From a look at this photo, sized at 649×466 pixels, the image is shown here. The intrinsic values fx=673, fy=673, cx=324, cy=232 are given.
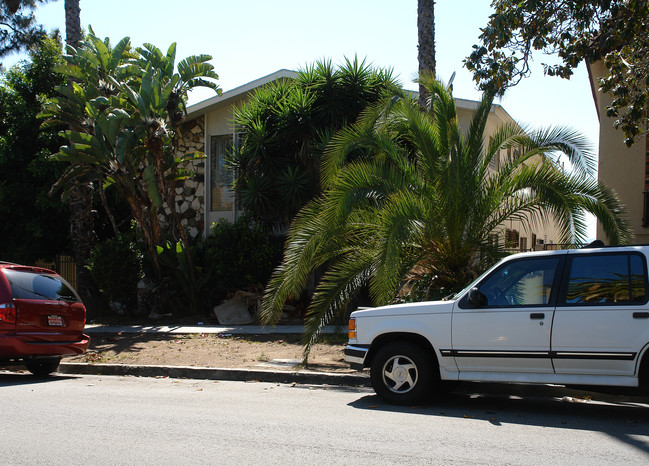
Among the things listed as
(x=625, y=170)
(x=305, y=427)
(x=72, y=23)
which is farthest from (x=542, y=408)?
(x=72, y=23)

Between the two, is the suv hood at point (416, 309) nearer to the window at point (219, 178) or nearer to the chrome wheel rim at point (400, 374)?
the chrome wheel rim at point (400, 374)

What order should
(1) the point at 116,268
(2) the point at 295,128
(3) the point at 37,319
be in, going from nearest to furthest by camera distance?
1. (3) the point at 37,319
2. (2) the point at 295,128
3. (1) the point at 116,268

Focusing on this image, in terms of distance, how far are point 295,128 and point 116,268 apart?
18.0 feet

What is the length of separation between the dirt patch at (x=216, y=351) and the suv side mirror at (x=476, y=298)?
9.90 feet

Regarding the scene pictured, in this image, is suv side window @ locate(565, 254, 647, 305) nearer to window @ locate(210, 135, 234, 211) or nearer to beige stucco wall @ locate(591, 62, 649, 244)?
beige stucco wall @ locate(591, 62, 649, 244)

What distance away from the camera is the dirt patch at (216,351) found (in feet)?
35.2

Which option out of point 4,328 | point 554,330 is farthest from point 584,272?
point 4,328

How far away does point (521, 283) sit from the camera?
24.2 ft

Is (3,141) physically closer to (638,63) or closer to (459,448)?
(638,63)

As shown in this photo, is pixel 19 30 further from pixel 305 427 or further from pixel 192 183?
pixel 305 427

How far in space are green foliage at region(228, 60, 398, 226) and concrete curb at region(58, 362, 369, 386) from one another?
6.06m

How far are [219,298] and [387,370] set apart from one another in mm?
9808

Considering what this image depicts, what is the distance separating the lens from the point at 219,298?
17031mm

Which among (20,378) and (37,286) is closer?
(37,286)
